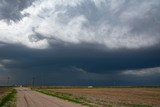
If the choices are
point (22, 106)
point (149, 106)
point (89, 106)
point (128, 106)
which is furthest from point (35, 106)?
point (149, 106)

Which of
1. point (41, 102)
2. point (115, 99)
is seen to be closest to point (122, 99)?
point (115, 99)

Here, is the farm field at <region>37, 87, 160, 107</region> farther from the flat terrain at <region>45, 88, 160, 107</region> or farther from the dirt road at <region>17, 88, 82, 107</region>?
the dirt road at <region>17, 88, 82, 107</region>

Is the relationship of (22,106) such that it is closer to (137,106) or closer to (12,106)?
(12,106)

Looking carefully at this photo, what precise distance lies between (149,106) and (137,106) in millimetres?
1909

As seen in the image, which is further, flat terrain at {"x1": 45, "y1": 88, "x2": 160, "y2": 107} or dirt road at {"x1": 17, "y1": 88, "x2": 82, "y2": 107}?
flat terrain at {"x1": 45, "y1": 88, "x2": 160, "y2": 107}

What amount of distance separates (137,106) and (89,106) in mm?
6748

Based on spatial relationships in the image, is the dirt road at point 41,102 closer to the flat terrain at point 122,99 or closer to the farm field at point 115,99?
the farm field at point 115,99

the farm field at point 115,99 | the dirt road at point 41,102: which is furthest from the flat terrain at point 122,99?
the dirt road at point 41,102

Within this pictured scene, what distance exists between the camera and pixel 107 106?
4528cm

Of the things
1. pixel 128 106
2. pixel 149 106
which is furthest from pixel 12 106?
pixel 149 106

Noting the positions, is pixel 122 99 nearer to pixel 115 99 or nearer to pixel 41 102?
pixel 115 99

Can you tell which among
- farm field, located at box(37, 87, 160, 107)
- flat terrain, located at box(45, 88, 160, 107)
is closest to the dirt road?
farm field, located at box(37, 87, 160, 107)

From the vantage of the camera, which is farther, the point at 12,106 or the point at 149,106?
the point at 149,106

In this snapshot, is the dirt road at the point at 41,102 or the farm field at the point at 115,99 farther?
the farm field at the point at 115,99
